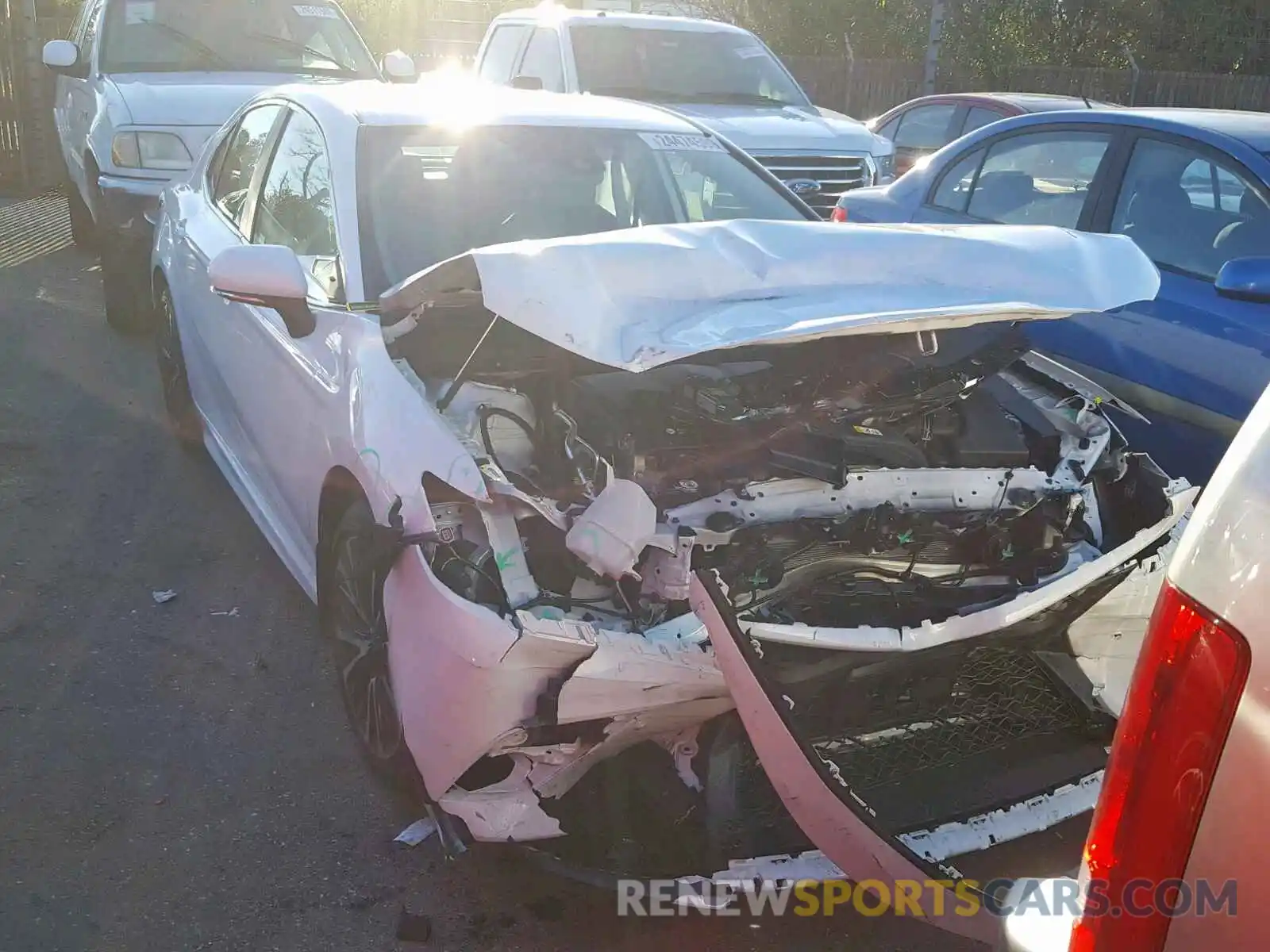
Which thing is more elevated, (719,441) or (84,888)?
(719,441)

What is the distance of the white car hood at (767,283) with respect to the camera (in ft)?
8.72

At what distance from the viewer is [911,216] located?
627 cm

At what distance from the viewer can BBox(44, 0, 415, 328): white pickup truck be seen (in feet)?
24.3

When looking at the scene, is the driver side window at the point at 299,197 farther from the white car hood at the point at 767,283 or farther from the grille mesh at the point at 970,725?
the grille mesh at the point at 970,725

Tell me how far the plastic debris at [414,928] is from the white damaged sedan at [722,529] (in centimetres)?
28

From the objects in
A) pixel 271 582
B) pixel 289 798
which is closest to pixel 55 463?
pixel 271 582

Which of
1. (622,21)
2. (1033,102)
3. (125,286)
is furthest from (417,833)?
(622,21)

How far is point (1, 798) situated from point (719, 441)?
220cm

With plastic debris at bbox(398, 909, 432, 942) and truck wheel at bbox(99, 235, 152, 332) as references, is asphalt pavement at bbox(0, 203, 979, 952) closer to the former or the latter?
plastic debris at bbox(398, 909, 432, 942)

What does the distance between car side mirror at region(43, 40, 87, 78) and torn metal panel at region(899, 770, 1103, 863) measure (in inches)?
330

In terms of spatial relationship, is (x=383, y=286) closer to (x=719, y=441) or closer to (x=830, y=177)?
(x=719, y=441)

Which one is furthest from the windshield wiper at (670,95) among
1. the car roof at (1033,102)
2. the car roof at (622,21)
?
the car roof at (1033,102)

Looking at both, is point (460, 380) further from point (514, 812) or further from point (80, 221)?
point (80, 221)

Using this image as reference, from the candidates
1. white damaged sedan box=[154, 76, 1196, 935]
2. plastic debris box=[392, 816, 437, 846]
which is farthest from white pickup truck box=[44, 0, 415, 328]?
plastic debris box=[392, 816, 437, 846]
